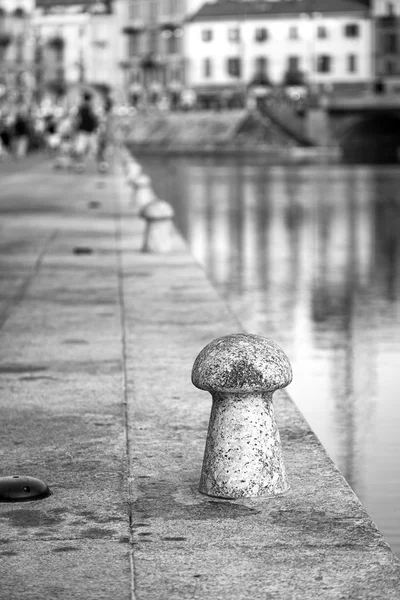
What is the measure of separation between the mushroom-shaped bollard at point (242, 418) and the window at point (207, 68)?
13539 centimetres

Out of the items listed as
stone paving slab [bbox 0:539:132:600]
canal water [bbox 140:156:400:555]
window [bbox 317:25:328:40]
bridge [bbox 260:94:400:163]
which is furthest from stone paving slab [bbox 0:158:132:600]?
window [bbox 317:25:328:40]

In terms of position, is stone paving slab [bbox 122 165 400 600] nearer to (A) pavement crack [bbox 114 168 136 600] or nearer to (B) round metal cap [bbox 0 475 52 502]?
(A) pavement crack [bbox 114 168 136 600]

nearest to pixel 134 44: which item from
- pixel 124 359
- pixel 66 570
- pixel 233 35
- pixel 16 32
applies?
pixel 16 32

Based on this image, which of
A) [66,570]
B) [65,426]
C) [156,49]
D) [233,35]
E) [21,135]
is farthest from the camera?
[156,49]

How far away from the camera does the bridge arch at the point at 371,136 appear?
104 m

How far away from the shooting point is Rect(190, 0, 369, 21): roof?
136 meters

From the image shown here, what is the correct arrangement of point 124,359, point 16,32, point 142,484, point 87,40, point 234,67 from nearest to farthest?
1. point 142,484
2. point 124,359
3. point 234,67
4. point 16,32
5. point 87,40

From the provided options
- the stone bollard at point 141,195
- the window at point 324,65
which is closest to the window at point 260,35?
the window at point 324,65

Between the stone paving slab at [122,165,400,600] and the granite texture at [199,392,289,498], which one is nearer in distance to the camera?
the stone paving slab at [122,165,400,600]

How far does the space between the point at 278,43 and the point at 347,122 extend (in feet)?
123

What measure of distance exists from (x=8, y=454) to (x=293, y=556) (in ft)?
6.75

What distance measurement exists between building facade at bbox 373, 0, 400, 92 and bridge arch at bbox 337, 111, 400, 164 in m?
22.9

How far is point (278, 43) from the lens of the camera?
139250 mm

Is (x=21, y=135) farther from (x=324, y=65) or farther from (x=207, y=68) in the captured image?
(x=207, y=68)
